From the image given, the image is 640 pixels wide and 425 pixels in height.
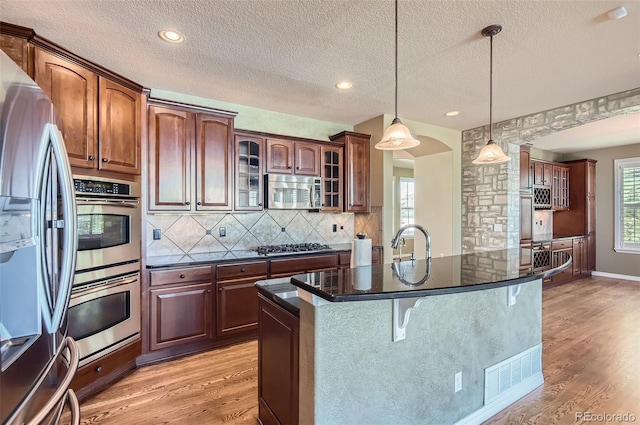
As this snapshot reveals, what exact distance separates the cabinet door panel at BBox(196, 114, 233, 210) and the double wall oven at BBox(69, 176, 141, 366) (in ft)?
2.18

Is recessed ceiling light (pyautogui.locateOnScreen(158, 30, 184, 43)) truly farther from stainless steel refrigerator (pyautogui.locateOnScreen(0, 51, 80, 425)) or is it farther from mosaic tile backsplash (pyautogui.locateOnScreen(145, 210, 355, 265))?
mosaic tile backsplash (pyautogui.locateOnScreen(145, 210, 355, 265))

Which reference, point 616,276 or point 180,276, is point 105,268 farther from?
point 616,276

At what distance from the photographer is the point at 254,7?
6.71 feet

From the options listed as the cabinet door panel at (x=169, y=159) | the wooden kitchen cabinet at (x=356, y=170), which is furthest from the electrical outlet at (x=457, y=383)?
the cabinet door panel at (x=169, y=159)

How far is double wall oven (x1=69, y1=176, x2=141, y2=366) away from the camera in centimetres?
231

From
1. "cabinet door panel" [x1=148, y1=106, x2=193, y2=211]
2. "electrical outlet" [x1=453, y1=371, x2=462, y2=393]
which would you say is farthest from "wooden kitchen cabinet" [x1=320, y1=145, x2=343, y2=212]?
"electrical outlet" [x1=453, y1=371, x2=462, y2=393]

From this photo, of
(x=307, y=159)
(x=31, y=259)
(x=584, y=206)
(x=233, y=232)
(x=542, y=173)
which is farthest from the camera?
(x=584, y=206)

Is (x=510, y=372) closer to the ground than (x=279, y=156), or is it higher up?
closer to the ground

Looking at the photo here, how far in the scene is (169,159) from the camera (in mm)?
3176

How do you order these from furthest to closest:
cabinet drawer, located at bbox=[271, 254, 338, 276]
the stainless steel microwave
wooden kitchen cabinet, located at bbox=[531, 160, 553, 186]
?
wooden kitchen cabinet, located at bbox=[531, 160, 553, 186], the stainless steel microwave, cabinet drawer, located at bbox=[271, 254, 338, 276]

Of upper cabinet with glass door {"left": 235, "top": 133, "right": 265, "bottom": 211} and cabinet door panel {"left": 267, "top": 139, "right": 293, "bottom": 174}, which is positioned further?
cabinet door panel {"left": 267, "top": 139, "right": 293, "bottom": 174}

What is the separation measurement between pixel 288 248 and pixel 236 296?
35.7 inches

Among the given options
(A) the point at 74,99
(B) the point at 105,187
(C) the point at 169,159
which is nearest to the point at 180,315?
(B) the point at 105,187

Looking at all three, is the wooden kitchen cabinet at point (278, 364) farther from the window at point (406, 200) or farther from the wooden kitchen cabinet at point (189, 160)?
the window at point (406, 200)
